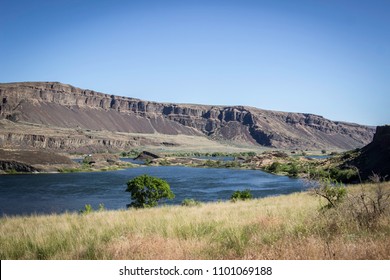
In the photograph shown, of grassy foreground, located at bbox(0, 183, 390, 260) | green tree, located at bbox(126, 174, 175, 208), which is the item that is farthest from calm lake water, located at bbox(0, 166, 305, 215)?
grassy foreground, located at bbox(0, 183, 390, 260)

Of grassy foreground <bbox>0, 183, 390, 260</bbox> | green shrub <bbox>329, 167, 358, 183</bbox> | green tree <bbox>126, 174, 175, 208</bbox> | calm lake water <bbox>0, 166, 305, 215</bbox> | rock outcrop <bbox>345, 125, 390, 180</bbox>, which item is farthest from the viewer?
green shrub <bbox>329, 167, 358, 183</bbox>

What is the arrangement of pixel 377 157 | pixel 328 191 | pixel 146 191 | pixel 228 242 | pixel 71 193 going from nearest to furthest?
pixel 228 242, pixel 328 191, pixel 146 191, pixel 71 193, pixel 377 157

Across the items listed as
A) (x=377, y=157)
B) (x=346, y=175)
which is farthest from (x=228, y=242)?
(x=377, y=157)

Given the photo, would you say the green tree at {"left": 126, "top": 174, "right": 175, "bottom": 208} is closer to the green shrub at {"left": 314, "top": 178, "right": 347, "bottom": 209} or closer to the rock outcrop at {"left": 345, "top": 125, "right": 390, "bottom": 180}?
the green shrub at {"left": 314, "top": 178, "right": 347, "bottom": 209}

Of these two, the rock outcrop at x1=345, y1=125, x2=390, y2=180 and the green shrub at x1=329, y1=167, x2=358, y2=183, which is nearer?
the rock outcrop at x1=345, y1=125, x2=390, y2=180

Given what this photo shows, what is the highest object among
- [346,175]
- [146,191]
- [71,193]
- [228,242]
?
[228,242]

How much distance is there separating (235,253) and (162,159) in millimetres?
114723

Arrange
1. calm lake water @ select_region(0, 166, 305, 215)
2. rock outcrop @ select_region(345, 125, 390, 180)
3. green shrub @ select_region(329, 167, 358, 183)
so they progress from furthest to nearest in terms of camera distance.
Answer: green shrub @ select_region(329, 167, 358, 183), rock outcrop @ select_region(345, 125, 390, 180), calm lake water @ select_region(0, 166, 305, 215)

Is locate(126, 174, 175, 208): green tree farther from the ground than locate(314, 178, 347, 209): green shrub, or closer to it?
closer to it

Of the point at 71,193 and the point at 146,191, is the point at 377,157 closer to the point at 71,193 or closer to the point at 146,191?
the point at 146,191

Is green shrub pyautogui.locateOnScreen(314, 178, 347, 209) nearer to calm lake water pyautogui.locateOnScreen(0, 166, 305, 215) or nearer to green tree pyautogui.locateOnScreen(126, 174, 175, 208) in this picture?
green tree pyautogui.locateOnScreen(126, 174, 175, 208)

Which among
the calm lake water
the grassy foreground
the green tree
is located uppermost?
the grassy foreground

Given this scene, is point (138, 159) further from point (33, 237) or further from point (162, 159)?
point (33, 237)

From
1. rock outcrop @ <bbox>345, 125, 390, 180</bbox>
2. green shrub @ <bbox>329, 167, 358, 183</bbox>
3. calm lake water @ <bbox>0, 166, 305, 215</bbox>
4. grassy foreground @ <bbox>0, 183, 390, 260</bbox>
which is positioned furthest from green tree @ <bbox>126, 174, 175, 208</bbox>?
rock outcrop @ <bbox>345, 125, 390, 180</bbox>
